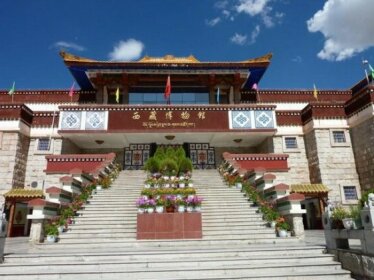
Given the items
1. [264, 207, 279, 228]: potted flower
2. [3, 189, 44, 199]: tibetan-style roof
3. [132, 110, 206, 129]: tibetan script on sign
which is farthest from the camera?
[132, 110, 206, 129]: tibetan script on sign

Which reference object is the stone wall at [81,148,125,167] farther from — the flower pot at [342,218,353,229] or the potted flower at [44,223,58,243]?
the flower pot at [342,218,353,229]

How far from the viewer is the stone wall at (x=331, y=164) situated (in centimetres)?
1742

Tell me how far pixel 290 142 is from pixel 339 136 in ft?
9.55

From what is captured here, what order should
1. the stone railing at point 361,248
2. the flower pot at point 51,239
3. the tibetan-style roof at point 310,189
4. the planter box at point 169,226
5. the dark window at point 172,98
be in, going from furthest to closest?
the dark window at point 172,98 < the tibetan-style roof at point 310,189 < the planter box at point 169,226 < the flower pot at point 51,239 < the stone railing at point 361,248

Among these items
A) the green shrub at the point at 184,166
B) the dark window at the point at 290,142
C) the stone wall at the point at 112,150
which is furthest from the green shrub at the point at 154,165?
the dark window at the point at 290,142

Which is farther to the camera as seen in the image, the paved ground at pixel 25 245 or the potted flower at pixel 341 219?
the paved ground at pixel 25 245

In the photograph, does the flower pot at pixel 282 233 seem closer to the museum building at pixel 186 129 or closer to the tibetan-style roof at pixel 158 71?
the museum building at pixel 186 129

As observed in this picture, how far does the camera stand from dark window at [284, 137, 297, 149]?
19453mm

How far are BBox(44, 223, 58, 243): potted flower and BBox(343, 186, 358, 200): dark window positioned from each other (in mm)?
15527

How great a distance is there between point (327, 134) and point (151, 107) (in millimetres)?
11275

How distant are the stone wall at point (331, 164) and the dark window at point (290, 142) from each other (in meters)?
1.15

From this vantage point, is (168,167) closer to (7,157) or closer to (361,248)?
(361,248)

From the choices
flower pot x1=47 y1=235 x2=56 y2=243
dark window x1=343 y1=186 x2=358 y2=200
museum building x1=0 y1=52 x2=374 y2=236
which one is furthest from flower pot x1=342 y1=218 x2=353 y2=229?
dark window x1=343 y1=186 x2=358 y2=200

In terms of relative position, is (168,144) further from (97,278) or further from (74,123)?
(97,278)
